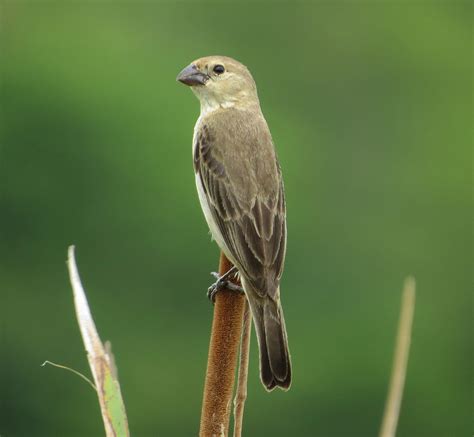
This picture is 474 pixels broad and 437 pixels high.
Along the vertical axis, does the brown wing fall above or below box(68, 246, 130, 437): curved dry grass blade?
above

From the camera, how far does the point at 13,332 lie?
79.3 feet

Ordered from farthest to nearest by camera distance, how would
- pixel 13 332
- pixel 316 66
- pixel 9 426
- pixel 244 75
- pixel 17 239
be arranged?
pixel 316 66, pixel 17 239, pixel 13 332, pixel 9 426, pixel 244 75

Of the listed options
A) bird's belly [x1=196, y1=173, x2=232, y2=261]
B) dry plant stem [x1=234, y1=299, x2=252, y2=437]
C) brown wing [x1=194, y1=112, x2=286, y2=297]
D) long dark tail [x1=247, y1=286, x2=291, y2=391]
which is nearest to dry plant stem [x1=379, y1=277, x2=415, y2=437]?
dry plant stem [x1=234, y1=299, x2=252, y2=437]

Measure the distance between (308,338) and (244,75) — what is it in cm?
1955

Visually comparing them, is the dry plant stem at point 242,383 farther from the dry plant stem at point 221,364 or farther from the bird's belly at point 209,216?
the bird's belly at point 209,216

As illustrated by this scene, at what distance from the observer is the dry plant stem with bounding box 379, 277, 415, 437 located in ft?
5.98

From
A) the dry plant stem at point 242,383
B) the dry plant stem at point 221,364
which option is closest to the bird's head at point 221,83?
the dry plant stem at point 221,364

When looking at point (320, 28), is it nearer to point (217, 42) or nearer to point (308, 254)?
point (217, 42)

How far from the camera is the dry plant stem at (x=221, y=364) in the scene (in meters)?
2.08

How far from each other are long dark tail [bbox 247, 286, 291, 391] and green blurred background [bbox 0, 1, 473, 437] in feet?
53.9

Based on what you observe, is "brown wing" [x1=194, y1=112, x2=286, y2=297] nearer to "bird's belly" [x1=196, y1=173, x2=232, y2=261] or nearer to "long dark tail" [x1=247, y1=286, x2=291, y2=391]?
"bird's belly" [x1=196, y1=173, x2=232, y2=261]

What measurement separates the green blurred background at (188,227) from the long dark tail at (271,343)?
53.9 ft

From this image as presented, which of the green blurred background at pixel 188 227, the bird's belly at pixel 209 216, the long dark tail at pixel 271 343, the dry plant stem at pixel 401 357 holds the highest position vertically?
the green blurred background at pixel 188 227

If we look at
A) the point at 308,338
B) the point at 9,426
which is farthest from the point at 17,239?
the point at 308,338
